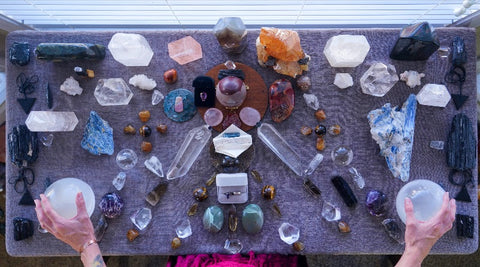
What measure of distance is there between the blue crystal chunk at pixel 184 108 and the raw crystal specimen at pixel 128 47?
0.52 ft

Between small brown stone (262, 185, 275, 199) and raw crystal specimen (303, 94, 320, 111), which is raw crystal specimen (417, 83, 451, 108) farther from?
small brown stone (262, 185, 275, 199)

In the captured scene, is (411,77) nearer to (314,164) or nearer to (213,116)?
(314,164)

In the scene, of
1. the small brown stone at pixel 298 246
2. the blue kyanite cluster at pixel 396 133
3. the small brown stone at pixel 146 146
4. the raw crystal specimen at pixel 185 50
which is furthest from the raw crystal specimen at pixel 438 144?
the small brown stone at pixel 146 146

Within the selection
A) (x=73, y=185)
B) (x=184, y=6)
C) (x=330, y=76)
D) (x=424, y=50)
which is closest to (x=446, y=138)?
(x=424, y=50)

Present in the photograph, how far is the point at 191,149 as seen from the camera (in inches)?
46.9

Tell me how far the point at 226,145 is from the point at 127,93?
0.39m

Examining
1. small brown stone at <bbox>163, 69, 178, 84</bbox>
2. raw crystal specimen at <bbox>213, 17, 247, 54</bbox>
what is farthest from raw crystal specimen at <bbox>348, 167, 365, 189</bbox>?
small brown stone at <bbox>163, 69, 178, 84</bbox>

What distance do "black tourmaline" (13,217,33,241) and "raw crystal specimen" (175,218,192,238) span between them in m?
0.51

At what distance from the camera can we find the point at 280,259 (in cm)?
121

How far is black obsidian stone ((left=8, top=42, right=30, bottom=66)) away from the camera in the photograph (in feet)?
3.83

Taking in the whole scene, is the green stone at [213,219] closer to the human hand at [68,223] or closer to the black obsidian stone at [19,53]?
the human hand at [68,223]

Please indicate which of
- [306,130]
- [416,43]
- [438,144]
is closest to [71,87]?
[306,130]

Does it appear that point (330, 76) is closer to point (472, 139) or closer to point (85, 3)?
point (472, 139)

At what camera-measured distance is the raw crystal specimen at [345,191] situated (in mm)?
1170
